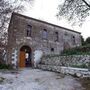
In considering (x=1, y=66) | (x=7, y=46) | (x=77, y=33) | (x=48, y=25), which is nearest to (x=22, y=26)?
(x=7, y=46)

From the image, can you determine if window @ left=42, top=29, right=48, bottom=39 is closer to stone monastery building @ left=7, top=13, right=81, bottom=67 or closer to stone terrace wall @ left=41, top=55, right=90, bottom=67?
stone monastery building @ left=7, top=13, right=81, bottom=67

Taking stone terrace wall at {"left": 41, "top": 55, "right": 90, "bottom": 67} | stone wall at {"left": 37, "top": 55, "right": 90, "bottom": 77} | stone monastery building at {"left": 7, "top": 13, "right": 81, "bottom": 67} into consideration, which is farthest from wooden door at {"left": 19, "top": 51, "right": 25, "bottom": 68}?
stone terrace wall at {"left": 41, "top": 55, "right": 90, "bottom": 67}

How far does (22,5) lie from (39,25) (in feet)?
19.9

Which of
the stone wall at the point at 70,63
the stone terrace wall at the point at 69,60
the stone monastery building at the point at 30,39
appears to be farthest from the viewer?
the stone monastery building at the point at 30,39

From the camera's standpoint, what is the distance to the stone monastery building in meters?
14.0

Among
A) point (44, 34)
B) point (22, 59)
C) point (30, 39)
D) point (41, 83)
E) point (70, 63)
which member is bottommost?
point (41, 83)

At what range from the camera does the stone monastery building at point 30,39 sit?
45.9ft

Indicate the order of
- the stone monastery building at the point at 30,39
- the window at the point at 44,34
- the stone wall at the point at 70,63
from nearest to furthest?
the stone wall at the point at 70,63 < the stone monastery building at the point at 30,39 < the window at the point at 44,34

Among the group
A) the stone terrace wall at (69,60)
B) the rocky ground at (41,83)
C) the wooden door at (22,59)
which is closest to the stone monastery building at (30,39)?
the wooden door at (22,59)

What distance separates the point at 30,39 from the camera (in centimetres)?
1538

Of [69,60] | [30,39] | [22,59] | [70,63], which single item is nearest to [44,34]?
[30,39]

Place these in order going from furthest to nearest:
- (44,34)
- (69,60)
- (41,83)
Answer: (44,34), (69,60), (41,83)

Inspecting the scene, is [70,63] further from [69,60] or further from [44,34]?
[44,34]

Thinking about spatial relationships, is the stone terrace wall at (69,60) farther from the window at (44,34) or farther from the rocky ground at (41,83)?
the window at (44,34)
